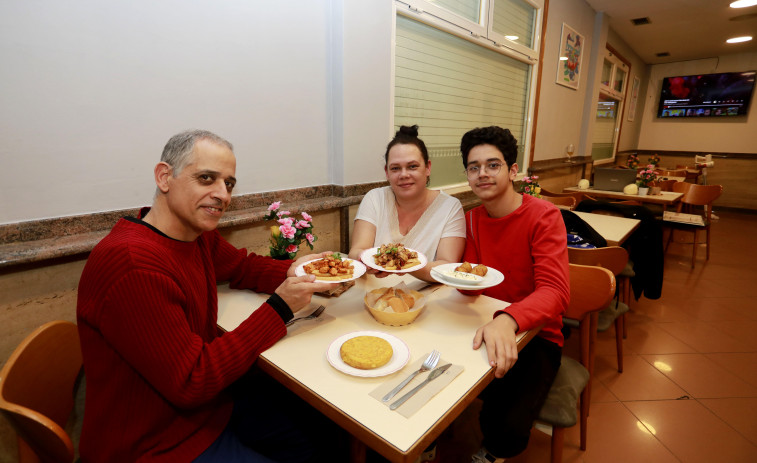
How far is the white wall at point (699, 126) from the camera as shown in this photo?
7336 mm

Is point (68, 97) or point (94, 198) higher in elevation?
point (68, 97)

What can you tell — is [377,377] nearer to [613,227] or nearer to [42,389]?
[42,389]

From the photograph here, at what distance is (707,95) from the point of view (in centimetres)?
765

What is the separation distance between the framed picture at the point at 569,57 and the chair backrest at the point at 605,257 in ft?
11.1

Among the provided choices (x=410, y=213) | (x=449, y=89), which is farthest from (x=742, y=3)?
(x=410, y=213)

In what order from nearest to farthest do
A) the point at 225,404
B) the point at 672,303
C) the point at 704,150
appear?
the point at 225,404, the point at 672,303, the point at 704,150

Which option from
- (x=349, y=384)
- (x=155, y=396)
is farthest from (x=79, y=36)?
(x=349, y=384)

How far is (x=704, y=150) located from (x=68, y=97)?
10763mm

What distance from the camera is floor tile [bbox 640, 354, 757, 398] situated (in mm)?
2104

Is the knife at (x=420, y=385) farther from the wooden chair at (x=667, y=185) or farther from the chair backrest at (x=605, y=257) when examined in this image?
the wooden chair at (x=667, y=185)

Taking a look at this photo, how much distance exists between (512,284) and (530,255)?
150 millimetres

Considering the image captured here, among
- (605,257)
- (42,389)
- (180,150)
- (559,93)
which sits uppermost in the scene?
(559,93)

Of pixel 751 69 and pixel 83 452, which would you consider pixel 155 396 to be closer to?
pixel 83 452

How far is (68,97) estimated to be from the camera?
4.05ft
